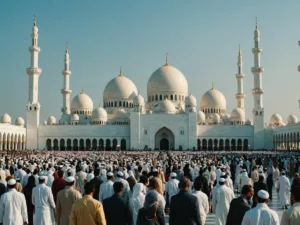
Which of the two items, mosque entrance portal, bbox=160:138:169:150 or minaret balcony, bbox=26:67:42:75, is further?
mosque entrance portal, bbox=160:138:169:150

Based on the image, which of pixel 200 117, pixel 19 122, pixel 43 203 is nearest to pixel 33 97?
pixel 19 122

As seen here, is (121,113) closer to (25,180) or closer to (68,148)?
(68,148)

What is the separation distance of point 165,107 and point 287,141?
46.9 ft

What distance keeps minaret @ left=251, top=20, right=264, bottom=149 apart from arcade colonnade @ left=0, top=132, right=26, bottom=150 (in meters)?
27.4

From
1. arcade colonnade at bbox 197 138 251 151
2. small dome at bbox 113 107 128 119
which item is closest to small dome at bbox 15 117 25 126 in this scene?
small dome at bbox 113 107 128 119

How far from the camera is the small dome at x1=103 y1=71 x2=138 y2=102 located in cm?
5550

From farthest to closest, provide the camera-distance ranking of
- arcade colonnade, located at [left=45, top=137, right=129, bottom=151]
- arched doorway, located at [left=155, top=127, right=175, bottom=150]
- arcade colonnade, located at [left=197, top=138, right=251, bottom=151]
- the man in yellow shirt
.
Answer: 1. arched doorway, located at [left=155, top=127, right=175, bottom=150]
2. arcade colonnade, located at [left=197, top=138, right=251, bottom=151]
3. arcade colonnade, located at [left=45, top=137, right=129, bottom=151]
4. the man in yellow shirt

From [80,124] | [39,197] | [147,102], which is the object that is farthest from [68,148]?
[39,197]

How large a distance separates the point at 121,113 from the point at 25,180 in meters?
43.4

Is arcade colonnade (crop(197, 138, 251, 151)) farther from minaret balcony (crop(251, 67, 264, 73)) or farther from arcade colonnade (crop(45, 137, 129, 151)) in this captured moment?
arcade colonnade (crop(45, 137, 129, 151))

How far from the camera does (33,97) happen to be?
1865 inches

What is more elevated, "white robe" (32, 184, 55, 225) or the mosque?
the mosque

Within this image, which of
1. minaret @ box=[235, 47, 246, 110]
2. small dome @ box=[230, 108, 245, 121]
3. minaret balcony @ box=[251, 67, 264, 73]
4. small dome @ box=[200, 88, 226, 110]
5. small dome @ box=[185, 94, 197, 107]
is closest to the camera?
minaret balcony @ box=[251, 67, 264, 73]

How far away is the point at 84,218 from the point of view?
4.32 meters
